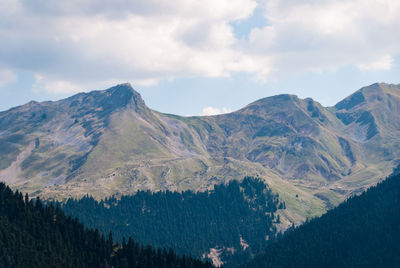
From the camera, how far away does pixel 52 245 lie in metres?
159

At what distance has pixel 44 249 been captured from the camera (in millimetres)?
154875

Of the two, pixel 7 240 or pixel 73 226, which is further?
pixel 73 226

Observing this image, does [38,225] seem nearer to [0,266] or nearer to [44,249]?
[44,249]

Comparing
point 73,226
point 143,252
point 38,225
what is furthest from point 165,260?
point 38,225

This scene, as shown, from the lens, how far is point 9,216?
552 feet

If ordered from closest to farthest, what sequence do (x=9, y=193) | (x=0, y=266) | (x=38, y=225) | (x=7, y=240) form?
(x=0, y=266), (x=7, y=240), (x=38, y=225), (x=9, y=193)

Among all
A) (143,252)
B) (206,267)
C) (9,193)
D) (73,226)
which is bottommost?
(206,267)

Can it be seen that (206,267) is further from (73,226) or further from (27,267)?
(27,267)

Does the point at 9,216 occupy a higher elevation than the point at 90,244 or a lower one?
higher

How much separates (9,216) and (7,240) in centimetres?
1937

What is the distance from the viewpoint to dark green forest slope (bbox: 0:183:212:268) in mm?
148625

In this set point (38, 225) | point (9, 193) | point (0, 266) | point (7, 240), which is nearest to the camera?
point (0, 266)

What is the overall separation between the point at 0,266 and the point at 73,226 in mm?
37580

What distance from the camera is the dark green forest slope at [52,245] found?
148625 millimetres
